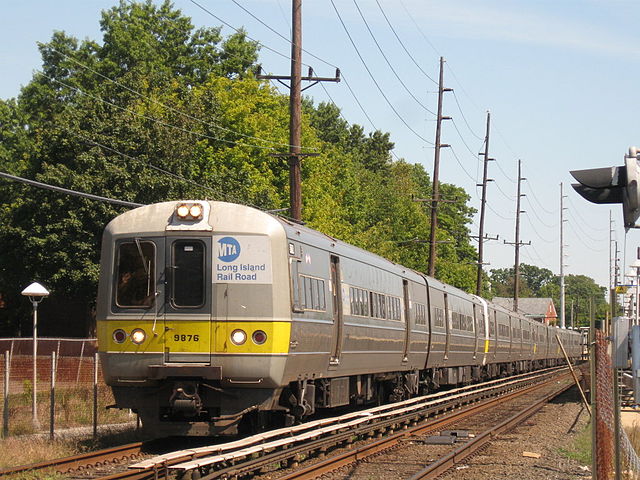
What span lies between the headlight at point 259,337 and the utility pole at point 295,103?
8.47m

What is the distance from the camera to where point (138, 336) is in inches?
559

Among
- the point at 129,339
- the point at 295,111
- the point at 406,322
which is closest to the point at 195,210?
the point at 129,339

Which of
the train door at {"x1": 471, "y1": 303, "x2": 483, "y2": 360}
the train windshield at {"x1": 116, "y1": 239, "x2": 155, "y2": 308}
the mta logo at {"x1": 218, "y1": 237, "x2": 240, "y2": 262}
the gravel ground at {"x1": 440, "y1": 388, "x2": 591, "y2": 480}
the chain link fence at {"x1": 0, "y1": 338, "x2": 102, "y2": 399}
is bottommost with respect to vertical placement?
the gravel ground at {"x1": 440, "y1": 388, "x2": 591, "y2": 480}

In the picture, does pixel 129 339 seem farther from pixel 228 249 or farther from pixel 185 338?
pixel 228 249

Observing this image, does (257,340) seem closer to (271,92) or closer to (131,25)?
(271,92)

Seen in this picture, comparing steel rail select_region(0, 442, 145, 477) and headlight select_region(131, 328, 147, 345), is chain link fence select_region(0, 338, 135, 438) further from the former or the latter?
headlight select_region(131, 328, 147, 345)

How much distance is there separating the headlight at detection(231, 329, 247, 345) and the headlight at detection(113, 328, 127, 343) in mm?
1501

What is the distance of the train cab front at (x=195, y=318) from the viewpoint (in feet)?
45.9

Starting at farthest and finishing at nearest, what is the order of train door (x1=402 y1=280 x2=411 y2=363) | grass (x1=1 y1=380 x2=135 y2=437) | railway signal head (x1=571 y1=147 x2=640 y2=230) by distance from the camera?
1. train door (x1=402 y1=280 x2=411 y2=363)
2. grass (x1=1 y1=380 x2=135 y2=437)
3. railway signal head (x1=571 y1=147 x2=640 y2=230)

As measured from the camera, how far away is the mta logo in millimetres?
14250

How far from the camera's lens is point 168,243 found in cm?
1440

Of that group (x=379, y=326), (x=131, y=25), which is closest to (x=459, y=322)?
(x=379, y=326)

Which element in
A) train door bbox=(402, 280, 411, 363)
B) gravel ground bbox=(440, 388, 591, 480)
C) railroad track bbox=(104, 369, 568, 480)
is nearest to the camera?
railroad track bbox=(104, 369, 568, 480)

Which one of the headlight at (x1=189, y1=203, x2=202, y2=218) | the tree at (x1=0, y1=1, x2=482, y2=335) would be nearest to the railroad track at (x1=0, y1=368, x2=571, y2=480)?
the headlight at (x1=189, y1=203, x2=202, y2=218)
